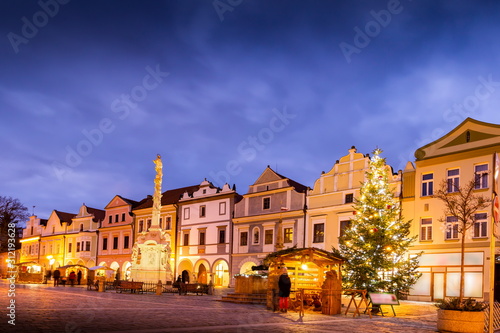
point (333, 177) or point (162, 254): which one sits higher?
point (333, 177)

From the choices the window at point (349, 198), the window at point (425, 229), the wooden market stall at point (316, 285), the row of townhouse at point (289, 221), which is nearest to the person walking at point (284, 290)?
the wooden market stall at point (316, 285)

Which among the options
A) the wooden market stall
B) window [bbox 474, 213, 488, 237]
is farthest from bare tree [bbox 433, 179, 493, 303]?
the wooden market stall

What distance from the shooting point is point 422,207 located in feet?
109

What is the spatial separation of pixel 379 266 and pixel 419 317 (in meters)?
6.32

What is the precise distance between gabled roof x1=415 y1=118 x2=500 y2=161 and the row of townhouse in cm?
6

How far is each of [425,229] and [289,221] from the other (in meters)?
11.7

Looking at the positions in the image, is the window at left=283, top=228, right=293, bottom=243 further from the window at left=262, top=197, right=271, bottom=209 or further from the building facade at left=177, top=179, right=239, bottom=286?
the building facade at left=177, top=179, right=239, bottom=286

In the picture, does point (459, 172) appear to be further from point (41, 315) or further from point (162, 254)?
point (41, 315)

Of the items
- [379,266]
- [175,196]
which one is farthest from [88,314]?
[175,196]

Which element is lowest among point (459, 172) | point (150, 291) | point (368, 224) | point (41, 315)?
point (150, 291)

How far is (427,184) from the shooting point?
110 ft

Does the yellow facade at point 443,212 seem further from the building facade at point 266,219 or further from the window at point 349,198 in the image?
the building facade at point 266,219

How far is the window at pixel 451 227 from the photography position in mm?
31578

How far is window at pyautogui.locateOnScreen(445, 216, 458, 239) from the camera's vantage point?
31578 mm
